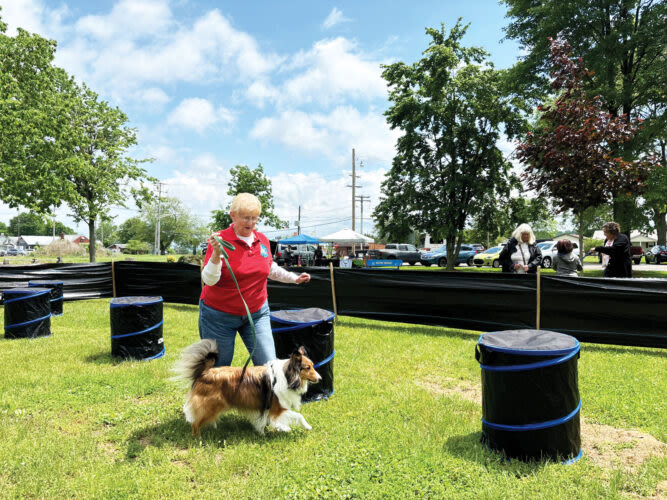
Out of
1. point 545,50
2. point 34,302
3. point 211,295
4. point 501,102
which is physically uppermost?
point 545,50

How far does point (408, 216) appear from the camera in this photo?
2072cm

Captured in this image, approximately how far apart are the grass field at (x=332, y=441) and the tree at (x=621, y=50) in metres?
13.5

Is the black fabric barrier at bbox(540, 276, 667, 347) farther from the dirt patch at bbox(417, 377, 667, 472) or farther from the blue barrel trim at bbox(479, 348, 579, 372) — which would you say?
the blue barrel trim at bbox(479, 348, 579, 372)

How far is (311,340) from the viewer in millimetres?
4152

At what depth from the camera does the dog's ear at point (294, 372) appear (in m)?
3.27

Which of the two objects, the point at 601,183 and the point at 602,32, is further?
the point at 602,32

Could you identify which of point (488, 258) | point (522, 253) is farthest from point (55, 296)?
point (488, 258)

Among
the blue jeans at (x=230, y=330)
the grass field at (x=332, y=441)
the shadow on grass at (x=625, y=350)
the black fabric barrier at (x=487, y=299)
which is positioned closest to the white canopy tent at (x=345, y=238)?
the black fabric barrier at (x=487, y=299)

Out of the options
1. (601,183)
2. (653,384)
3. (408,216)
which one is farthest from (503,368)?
(408,216)

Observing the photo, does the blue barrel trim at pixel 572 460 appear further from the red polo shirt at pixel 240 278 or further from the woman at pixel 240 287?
the red polo shirt at pixel 240 278

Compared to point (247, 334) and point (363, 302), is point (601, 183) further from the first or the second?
point (247, 334)

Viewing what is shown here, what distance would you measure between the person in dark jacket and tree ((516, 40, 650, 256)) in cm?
490

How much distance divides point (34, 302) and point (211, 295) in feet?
18.7

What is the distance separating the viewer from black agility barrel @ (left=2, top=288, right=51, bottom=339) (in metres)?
7.18
